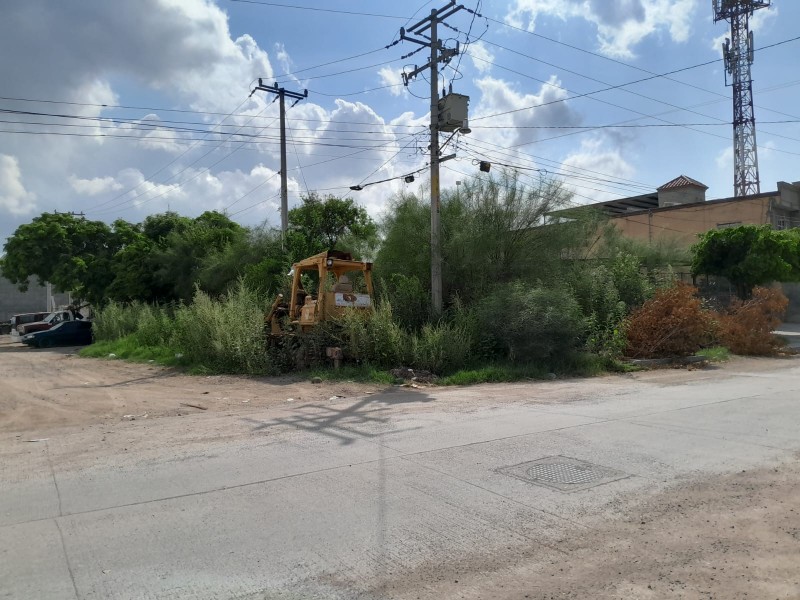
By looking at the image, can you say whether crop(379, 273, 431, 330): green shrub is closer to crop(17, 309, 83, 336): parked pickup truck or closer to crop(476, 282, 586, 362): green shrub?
crop(476, 282, 586, 362): green shrub

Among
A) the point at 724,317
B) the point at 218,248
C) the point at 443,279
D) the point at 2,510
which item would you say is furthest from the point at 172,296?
the point at 2,510

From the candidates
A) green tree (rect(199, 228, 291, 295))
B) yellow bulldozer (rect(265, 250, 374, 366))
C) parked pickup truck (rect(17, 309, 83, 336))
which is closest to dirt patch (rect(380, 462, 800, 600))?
yellow bulldozer (rect(265, 250, 374, 366))

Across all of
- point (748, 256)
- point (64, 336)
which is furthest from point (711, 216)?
point (64, 336)

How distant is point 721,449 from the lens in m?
7.46

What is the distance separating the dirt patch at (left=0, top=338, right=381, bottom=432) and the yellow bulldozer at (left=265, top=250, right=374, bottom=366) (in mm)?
1873

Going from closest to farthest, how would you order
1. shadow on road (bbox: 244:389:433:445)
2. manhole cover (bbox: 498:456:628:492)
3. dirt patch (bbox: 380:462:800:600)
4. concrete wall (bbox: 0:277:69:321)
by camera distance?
dirt patch (bbox: 380:462:800:600) < manhole cover (bbox: 498:456:628:492) < shadow on road (bbox: 244:389:433:445) < concrete wall (bbox: 0:277:69:321)

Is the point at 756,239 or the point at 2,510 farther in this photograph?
the point at 756,239

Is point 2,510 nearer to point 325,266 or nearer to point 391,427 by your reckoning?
point 391,427

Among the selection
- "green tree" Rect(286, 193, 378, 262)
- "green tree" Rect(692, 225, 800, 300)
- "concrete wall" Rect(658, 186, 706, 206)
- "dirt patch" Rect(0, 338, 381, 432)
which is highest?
"concrete wall" Rect(658, 186, 706, 206)

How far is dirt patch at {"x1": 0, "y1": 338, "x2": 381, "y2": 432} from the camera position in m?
10.7

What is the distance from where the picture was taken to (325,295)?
16.5 metres

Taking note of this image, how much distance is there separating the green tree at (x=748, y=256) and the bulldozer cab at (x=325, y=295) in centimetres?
1626

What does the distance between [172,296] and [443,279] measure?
1884 centimetres

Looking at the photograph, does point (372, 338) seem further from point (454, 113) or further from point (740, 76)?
point (740, 76)
